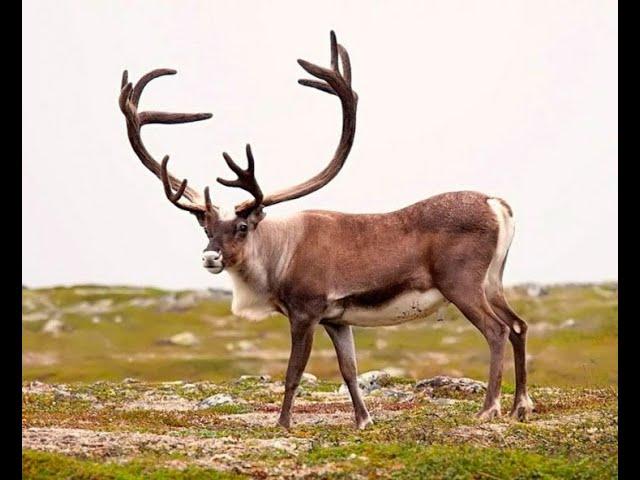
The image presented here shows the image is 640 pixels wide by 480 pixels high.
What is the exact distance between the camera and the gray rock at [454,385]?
25.2 meters

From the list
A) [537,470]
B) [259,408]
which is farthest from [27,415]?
[537,470]

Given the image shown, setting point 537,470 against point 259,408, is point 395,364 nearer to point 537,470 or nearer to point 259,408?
point 259,408

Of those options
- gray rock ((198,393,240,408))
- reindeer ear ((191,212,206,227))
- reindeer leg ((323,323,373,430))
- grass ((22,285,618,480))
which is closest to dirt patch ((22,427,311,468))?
grass ((22,285,618,480))

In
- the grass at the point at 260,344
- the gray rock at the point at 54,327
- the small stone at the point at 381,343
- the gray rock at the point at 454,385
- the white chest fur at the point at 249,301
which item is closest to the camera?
the white chest fur at the point at 249,301

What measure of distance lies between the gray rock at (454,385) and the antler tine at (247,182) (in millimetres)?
8625

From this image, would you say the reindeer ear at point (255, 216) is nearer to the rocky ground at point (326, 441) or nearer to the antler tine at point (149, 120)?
the antler tine at point (149, 120)

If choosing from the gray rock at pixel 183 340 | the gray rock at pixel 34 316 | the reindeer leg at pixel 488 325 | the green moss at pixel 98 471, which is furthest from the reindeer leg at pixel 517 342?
the gray rock at pixel 34 316

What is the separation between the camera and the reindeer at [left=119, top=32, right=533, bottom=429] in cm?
1869

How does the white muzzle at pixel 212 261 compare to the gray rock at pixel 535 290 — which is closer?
the white muzzle at pixel 212 261

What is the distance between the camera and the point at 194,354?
71.1 m

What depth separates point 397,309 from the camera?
19016 millimetres

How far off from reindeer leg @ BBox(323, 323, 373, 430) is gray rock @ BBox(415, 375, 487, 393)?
6560 millimetres

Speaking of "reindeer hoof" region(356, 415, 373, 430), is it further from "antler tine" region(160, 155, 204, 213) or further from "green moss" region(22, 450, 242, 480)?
"green moss" region(22, 450, 242, 480)

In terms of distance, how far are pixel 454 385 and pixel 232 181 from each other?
9.43 m
